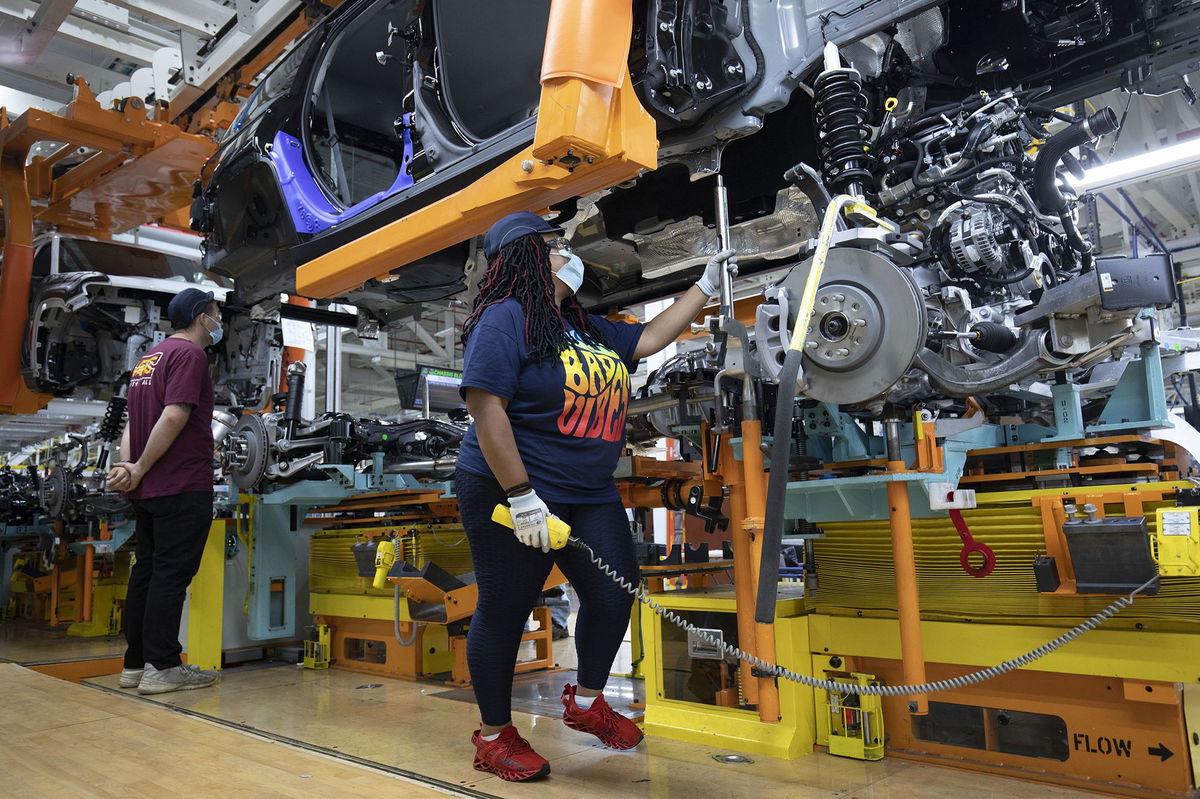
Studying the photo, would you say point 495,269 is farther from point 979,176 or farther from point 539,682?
point 539,682

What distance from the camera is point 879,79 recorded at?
245 centimetres

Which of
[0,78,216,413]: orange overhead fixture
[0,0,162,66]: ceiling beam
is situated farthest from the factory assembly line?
[0,0,162,66]: ceiling beam

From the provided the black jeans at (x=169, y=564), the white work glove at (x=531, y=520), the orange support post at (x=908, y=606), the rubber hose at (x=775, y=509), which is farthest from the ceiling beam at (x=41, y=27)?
the orange support post at (x=908, y=606)

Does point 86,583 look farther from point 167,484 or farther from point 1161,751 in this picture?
point 1161,751

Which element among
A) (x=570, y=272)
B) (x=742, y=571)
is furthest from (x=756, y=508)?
(x=570, y=272)

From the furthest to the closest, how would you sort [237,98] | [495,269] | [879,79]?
[237,98] → [879,79] → [495,269]

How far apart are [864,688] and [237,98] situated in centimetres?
593

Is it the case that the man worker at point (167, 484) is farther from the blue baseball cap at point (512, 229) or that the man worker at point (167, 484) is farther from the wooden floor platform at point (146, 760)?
the blue baseball cap at point (512, 229)

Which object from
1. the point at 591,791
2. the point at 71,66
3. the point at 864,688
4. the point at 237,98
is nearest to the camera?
the point at 864,688

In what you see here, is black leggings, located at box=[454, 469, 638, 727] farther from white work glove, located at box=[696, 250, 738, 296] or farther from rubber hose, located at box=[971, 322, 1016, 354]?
rubber hose, located at box=[971, 322, 1016, 354]

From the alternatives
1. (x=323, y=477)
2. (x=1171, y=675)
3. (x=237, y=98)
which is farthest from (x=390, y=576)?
(x=237, y=98)

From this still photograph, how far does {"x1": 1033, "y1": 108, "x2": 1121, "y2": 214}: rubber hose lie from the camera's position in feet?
7.45

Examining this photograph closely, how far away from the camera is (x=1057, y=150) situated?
2309 mm

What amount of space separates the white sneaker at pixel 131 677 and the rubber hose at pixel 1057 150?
13.0ft
